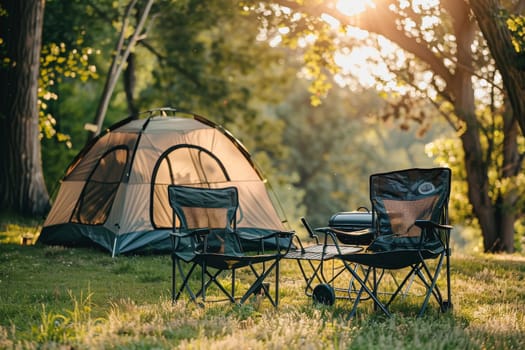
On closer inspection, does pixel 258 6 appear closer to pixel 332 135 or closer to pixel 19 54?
pixel 19 54

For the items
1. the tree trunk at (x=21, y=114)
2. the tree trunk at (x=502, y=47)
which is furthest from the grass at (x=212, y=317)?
the tree trunk at (x=21, y=114)

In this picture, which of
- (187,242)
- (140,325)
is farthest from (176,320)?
(187,242)

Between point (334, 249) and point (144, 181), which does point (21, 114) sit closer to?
point (144, 181)

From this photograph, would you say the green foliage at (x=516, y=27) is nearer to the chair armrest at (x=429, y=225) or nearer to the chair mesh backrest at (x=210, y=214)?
the chair armrest at (x=429, y=225)

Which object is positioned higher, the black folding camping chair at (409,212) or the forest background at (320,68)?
the forest background at (320,68)

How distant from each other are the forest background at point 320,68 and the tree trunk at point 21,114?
0.12 feet

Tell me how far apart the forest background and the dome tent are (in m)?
2.36

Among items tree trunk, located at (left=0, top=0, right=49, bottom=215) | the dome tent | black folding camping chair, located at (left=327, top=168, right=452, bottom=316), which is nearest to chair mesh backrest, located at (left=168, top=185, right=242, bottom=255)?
black folding camping chair, located at (left=327, top=168, right=452, bottom=316)

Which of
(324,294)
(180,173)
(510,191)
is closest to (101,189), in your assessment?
(180,173)

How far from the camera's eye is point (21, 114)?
468 inches

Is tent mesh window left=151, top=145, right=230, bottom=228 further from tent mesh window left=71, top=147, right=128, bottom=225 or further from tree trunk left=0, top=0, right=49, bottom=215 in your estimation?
tree trunk left=0, top=0, right=49, bottom=215

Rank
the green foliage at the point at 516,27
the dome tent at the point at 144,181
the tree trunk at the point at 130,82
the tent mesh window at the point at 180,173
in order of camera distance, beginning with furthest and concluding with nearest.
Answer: the tree trunk at the point at 130,82 < the tent mesh window at the point at 180,173 < the dome tent at the point at 144,181 < the green foliage at the point at 516,27

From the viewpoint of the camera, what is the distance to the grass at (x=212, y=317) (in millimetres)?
4230

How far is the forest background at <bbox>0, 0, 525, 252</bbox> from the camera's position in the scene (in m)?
11.3
